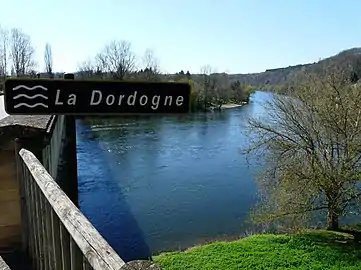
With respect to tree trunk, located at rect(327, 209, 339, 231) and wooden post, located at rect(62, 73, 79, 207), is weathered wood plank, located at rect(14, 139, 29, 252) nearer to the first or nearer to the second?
wooden post, located at rect(62, 73, 79, 207)

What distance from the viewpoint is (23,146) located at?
226 centimetres

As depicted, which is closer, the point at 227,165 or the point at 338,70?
the point at 338,70

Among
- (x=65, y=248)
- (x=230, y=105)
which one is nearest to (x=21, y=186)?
(x=65, y=248)

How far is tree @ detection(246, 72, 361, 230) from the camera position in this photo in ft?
36.0

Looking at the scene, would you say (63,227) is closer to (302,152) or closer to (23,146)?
(23,146)

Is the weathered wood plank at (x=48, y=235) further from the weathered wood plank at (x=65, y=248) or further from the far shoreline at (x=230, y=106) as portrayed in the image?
the far shoreline at (x=230, y=106)

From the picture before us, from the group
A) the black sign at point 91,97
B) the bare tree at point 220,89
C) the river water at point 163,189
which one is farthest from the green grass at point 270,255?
the bare tree at point 220,89

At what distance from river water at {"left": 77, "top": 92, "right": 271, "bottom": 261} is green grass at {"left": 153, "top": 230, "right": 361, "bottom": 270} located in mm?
1067

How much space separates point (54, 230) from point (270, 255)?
866cm

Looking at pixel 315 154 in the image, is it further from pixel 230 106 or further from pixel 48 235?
pixel 230 106

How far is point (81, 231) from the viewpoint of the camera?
117 cm

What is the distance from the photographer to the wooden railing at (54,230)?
41.3 inches

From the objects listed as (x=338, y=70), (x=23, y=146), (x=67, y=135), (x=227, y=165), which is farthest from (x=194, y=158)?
(x=23, y=146)

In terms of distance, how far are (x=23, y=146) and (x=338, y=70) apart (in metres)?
11.9
